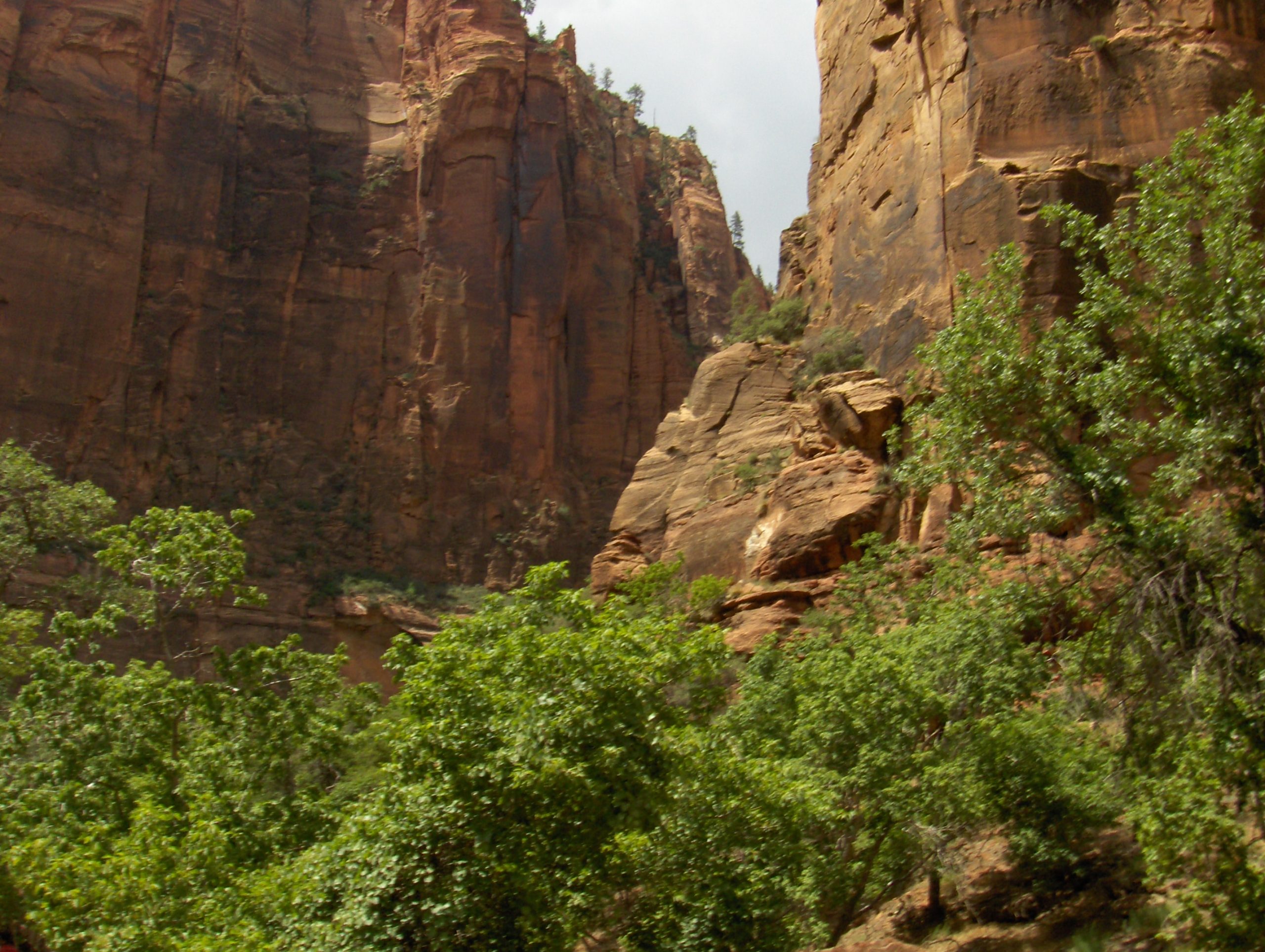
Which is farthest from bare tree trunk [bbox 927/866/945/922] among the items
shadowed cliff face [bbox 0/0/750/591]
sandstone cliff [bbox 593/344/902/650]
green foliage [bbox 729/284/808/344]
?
shadowed cliff face [bbox 0/0/750/591]

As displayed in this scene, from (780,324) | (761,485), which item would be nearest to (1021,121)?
(780,324)

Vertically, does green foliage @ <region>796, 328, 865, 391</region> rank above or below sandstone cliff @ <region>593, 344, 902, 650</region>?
above

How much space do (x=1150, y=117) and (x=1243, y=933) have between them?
21726mm

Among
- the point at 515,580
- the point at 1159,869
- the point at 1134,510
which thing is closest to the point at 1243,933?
the point at 1159,869

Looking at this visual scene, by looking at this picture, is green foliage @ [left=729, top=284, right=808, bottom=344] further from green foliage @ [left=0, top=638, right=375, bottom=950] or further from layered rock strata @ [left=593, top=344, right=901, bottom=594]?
green foliage @ [left=0, top=638, right=375, bottom=950]

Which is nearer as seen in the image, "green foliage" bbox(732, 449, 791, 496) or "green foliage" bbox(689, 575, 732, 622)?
"green foliage" bbox(689, 575, 732, 622)

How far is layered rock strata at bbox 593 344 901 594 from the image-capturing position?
29.2 m

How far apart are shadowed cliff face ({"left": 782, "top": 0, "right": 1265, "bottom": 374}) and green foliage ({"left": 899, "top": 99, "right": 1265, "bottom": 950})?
494 inches

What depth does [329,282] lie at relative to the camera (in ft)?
185

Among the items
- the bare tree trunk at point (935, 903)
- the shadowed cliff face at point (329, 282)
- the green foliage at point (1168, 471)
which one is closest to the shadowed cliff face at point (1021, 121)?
the green foliage at point (1168, 471)

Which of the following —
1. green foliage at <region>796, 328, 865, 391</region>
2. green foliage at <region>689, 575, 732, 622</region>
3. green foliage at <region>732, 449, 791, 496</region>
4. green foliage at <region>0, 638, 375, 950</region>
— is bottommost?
green foliage at <region>0, 638, 375, 950</region>

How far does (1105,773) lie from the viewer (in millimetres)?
15883

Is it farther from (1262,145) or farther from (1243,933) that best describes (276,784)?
(1262,145)

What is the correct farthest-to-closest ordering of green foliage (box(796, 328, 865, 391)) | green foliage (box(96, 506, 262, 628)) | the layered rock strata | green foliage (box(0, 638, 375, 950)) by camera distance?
green foliage (box(796, 328, 865, 391)) < the layered rock strata < green foliage (box(96, 506, 262, 628)) < green foliage (box(0, 638, 375, 950))
